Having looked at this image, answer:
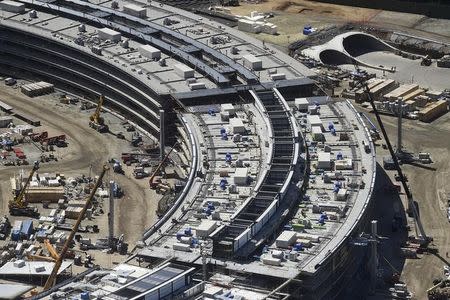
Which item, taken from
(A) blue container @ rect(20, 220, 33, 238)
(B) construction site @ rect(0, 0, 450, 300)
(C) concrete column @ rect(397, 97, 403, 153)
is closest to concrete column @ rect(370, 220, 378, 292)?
(B) construction site @ rect(0, 0, 450, 300)

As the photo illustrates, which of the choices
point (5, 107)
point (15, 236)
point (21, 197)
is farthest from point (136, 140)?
point (15, 236)

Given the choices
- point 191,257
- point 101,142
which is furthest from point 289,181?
point 101,142

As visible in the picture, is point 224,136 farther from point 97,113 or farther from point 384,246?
point 97,113

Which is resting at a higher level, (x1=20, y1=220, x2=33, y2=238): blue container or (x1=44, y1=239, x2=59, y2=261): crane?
(x1=20, y1=220, x2=33, y2=238): blue container

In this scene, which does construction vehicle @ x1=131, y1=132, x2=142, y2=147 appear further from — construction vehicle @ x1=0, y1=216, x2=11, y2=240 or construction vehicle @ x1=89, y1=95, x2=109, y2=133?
construction vehicle @ x1=0, y1=216, x2=11, y2=240

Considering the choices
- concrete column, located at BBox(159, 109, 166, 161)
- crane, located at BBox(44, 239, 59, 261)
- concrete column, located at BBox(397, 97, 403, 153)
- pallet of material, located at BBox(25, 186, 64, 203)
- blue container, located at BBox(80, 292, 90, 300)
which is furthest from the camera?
concrete column, located at BBox(159, 109, 166, 161)
